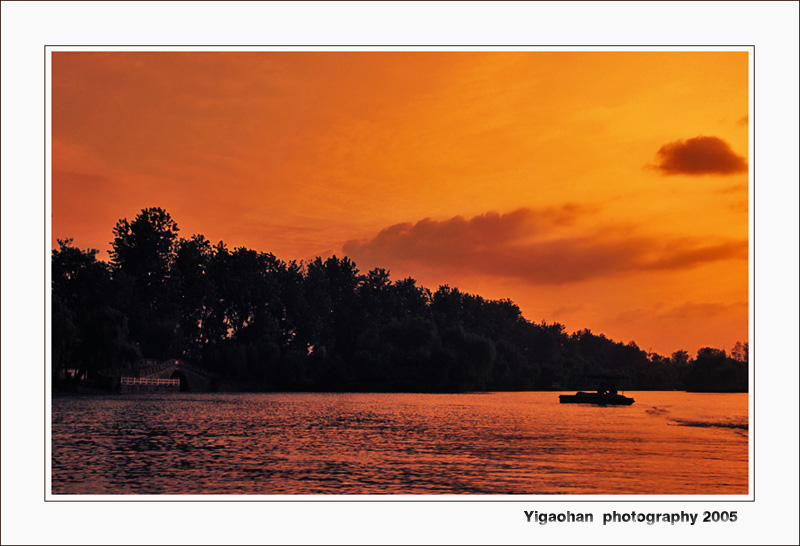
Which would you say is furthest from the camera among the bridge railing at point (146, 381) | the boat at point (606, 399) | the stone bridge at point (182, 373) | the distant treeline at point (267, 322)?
the distant treeline at point (267, 322)

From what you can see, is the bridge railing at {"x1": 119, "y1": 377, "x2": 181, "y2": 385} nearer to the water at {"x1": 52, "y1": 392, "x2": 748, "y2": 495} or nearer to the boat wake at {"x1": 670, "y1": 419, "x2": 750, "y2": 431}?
the water at {"x1": 52, "y1": 392, "x2": 748, "y2": 495}

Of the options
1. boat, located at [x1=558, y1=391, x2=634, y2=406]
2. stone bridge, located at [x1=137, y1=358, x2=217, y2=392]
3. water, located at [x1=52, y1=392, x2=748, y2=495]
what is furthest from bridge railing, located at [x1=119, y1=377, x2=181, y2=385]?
boat, located at [x1=558, y1=391, x2=634, y2=406]

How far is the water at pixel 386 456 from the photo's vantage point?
23.5 meters

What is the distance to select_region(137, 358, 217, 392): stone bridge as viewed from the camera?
3812 inches

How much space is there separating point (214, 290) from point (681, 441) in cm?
8919

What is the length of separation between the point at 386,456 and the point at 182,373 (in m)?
77.3

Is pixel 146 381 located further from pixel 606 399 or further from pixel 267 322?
pixel 606 399

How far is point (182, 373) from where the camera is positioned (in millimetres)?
102875

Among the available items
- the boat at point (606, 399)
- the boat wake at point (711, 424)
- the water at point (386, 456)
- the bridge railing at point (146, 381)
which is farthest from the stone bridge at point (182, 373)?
the boat wake at point (711, 424)

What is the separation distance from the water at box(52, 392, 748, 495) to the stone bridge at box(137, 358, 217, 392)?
1712 inches

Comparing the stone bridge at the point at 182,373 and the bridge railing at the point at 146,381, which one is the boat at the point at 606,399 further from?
the bridge railing at the point at 146,381

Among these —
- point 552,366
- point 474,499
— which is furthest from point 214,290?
point 474,499

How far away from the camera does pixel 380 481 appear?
A: 79.0 feet

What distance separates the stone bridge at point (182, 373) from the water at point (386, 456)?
4348cm
